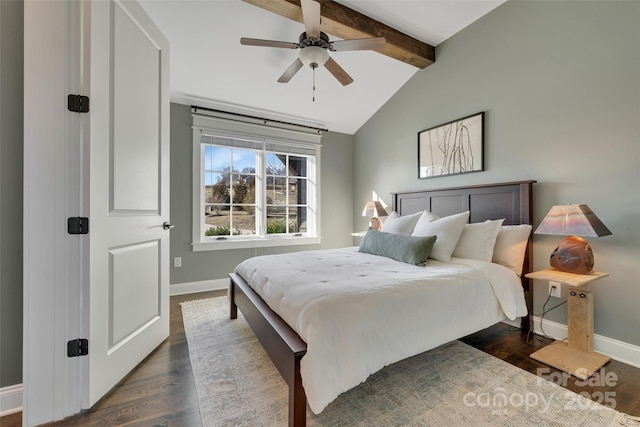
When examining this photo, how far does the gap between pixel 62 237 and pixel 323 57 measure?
213cm

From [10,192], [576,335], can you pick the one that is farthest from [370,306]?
[10,192]

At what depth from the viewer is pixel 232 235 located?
3.91 meters

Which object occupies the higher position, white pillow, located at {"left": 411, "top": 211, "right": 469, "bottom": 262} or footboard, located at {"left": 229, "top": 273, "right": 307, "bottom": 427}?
white pillow, located at {"left": 411, "top": 211, "right": 469, "bottom": 262}

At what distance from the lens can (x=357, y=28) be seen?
8.61 feet

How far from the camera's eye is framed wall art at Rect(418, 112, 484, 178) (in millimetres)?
2840

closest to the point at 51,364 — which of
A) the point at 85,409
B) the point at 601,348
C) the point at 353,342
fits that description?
the point at 85,409

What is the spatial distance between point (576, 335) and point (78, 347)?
325 cm

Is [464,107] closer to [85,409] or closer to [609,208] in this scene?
[609,208]

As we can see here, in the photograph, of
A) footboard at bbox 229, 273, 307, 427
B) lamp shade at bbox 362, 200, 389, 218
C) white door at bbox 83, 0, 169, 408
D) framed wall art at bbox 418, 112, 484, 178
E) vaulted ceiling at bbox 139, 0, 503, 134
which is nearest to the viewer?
footboard at bbox 229, 273, 307, 427

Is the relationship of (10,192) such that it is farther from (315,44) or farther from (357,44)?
(357,44)

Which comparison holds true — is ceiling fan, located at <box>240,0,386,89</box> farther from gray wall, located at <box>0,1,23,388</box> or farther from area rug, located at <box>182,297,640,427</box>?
area rug, located at <box>182,297,640,427</box>

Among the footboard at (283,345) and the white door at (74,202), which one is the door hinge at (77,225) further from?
the footboard at (283,345)

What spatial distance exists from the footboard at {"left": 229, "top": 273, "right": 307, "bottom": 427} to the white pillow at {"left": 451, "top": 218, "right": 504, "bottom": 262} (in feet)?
5.91

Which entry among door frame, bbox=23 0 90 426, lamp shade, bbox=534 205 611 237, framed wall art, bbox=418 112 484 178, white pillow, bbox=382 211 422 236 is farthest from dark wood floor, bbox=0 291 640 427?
framed wall art, bbox=418 112 484 178
